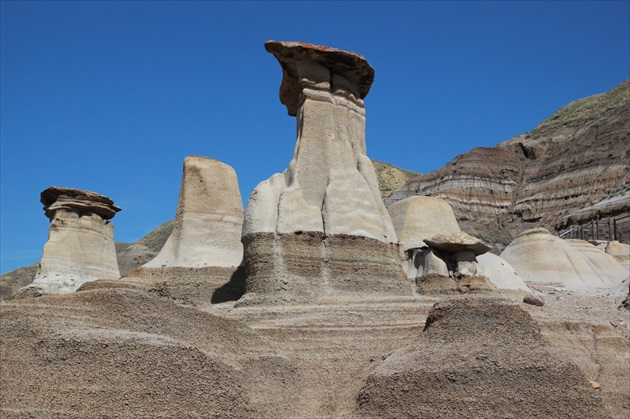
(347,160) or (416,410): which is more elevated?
(347,160)

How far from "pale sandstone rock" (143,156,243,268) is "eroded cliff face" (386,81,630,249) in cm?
5277

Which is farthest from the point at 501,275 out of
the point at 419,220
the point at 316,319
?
the point at 316,319

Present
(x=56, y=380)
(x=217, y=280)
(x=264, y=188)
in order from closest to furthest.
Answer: (x=56, y=380) → (x=264, y=188) → (x=217, y=280)

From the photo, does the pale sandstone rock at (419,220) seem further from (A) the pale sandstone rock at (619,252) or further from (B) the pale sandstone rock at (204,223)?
(A) the pale sandstone rock at (619,252)

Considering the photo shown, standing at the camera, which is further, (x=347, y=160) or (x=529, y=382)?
(x=347, y=160)

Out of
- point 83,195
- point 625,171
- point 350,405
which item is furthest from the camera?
point 625,171

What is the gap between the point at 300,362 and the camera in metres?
12.7

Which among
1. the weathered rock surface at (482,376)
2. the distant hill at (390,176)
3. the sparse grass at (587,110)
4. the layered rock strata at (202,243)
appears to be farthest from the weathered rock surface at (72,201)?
the distant hill at (390,176)

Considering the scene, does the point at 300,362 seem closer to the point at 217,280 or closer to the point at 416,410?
the point at 416,410

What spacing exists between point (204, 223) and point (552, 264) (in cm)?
1527

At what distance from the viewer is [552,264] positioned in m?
29.7

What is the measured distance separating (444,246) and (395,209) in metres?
4.64

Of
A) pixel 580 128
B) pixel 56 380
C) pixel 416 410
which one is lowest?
pixel 416 410

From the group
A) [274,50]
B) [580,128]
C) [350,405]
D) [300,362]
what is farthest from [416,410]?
[580,128]
